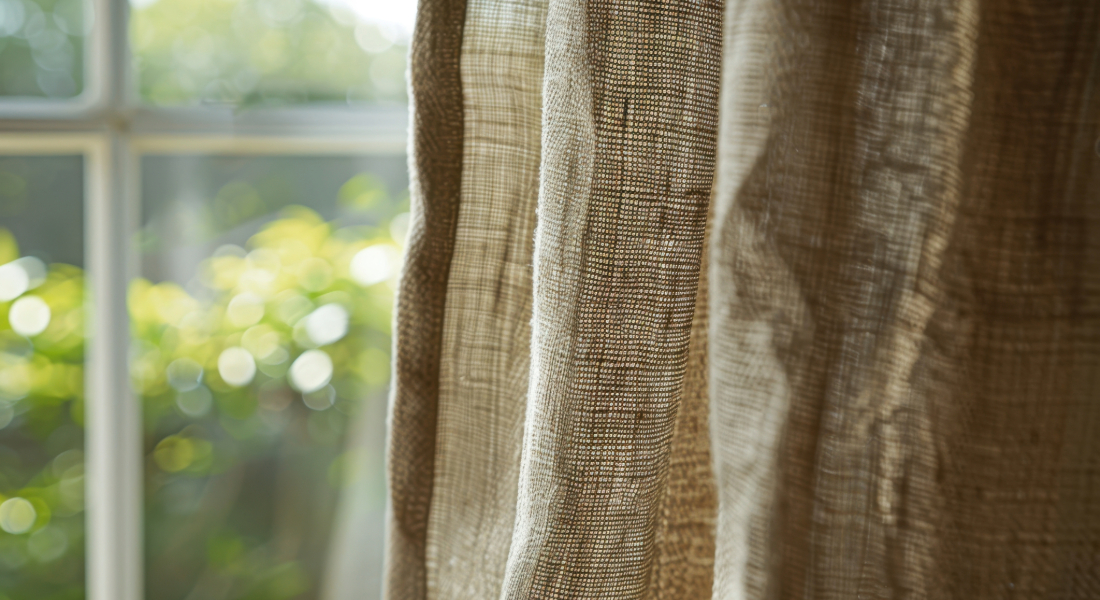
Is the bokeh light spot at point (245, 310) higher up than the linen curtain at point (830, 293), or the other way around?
the linen curtain at point (830, 293)

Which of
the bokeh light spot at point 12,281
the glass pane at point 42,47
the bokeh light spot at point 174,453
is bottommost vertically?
the bokeh light spot at point 174,453

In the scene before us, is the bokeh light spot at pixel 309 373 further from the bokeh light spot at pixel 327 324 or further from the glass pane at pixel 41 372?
the glass pane at pixel 41 372

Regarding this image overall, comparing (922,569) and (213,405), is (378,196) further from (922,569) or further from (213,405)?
(922,569)

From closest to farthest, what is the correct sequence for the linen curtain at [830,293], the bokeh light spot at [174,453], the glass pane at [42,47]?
the linen curtain at [830,293], the glass pane at [42,47], the bokeh light spot at [174,453]

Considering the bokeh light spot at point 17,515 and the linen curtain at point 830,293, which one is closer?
the linen curtain at point 830,293

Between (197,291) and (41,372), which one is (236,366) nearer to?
(197,291)

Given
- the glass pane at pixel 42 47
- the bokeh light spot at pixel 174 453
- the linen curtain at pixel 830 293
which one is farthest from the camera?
the bokeh light spot at pixel 174 453

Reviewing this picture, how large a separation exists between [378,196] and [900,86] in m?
0.75

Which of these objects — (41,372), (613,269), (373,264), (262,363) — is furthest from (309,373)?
(613,269)

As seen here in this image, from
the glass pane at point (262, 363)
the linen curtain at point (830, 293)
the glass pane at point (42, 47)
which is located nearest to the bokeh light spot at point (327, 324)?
the glass pane at point (262, 363)

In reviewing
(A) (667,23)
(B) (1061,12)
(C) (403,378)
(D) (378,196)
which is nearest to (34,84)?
(D) (378,196)

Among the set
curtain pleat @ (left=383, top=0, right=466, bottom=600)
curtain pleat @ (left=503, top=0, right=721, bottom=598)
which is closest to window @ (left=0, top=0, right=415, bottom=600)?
curtain pleat @ (left=383, top=0, right=466, bottom=600)

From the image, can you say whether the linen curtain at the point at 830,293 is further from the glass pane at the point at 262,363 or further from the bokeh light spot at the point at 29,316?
the bokeh light spot at the point at 29,316

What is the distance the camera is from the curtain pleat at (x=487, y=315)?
339 mm
